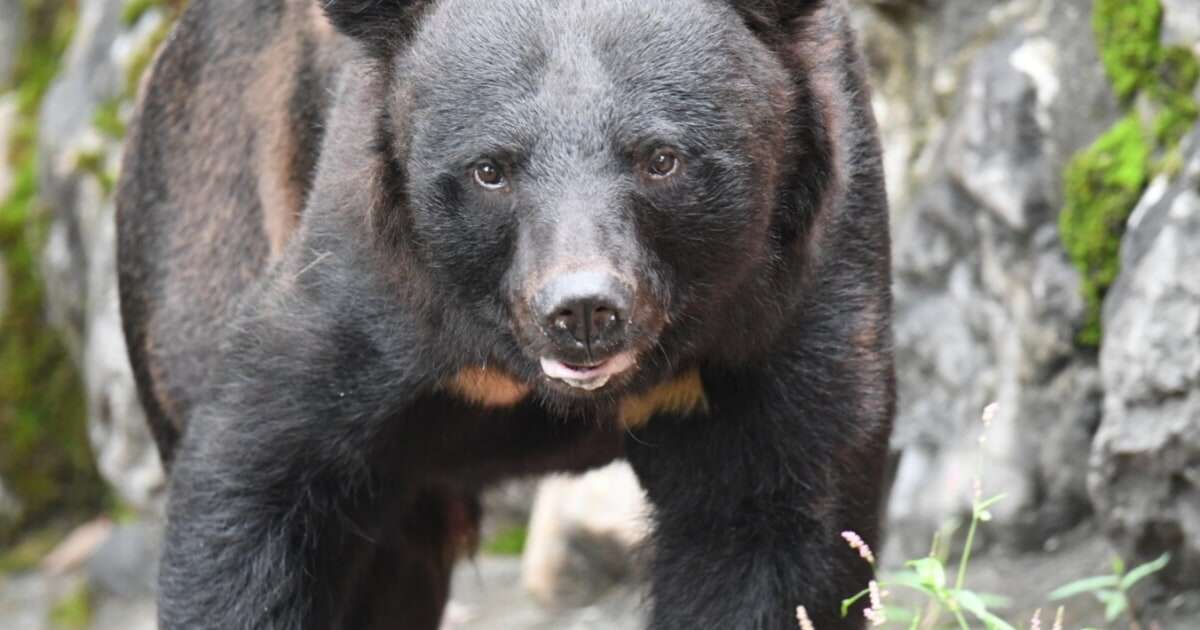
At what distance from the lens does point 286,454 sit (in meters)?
5.19

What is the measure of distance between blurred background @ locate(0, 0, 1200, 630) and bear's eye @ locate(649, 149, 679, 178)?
1.27 meters

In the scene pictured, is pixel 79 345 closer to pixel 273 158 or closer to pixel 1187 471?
pixel 273 158

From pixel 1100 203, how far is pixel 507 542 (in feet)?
14.2

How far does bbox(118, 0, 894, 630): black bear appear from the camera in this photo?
4594mm

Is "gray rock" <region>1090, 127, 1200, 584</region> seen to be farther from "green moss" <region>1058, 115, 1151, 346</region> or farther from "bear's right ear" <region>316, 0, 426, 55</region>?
"bear's right ear" <region>316, 0, 426, 55</region>

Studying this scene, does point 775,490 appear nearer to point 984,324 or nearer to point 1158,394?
point 1158,394

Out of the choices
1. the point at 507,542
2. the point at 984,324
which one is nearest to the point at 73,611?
the point at 507,542

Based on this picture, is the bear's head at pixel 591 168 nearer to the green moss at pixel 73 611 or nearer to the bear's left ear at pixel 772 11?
the bear's left ear at pixel 772 11

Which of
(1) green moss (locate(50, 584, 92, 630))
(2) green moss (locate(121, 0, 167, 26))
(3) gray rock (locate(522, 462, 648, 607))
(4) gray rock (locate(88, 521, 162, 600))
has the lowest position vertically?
(1) green moss (locate(50, 584, 92, 630))

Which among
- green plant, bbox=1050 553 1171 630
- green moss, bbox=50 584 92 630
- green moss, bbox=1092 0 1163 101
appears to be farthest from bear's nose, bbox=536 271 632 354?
green moss, bbox=50 584 92 630

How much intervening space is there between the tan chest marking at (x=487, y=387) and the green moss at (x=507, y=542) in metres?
5.30

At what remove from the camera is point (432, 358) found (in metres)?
5.05

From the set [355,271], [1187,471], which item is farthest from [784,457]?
[1187,471]

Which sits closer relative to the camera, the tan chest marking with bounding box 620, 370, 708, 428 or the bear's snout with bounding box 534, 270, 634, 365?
the bear's snout with bounding box 534, 270, 634, 365
